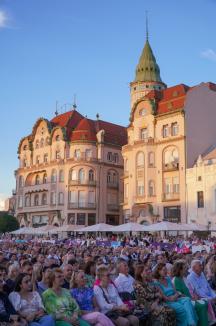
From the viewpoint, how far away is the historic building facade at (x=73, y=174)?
196ft

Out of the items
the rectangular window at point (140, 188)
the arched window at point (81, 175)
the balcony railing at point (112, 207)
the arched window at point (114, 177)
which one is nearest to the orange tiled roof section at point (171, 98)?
the rectangular window at point (140, 188)

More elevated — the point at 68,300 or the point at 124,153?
the point at 124,153

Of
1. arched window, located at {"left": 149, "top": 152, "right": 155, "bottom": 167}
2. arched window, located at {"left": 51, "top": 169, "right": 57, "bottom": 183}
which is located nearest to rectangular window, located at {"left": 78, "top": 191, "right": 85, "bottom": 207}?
arched window, located at {"left": 51, "top": 169, "right": 57, "bottom": 183}

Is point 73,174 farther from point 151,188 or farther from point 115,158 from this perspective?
point 151,188

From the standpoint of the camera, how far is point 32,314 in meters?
7.36

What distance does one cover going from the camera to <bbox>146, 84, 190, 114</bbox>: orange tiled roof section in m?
48.9

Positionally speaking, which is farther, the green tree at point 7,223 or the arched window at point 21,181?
the arched window at point 21,181

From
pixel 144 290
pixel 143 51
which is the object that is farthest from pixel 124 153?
pixel 144 290

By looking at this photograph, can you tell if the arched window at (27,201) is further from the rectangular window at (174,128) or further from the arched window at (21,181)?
the rectangular window at (174,128)

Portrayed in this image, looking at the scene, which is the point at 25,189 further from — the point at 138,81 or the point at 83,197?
the point at 138,81

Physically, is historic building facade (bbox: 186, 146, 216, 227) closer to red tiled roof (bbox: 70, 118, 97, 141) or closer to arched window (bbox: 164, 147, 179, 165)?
arched window (bbox: 164, 147, 179, 165)

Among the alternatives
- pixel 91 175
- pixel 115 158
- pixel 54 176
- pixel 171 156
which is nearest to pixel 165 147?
pixel 171 156

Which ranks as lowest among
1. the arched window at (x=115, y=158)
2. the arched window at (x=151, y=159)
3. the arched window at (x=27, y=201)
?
the arched window at (x=27, y=201)

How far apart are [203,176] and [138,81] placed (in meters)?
31.1
